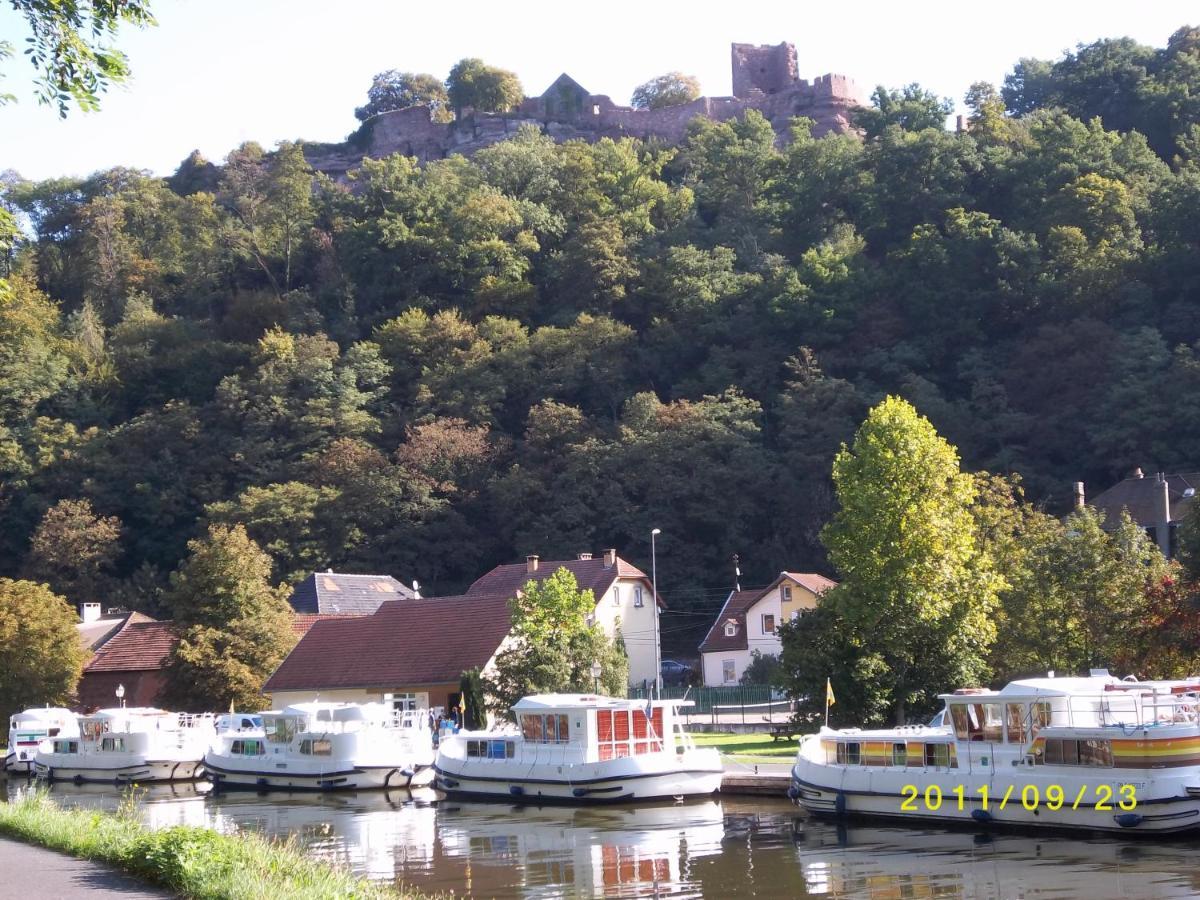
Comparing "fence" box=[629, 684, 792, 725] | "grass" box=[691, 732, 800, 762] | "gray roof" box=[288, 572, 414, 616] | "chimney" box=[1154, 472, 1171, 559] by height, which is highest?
"chimney" box=[1154, 472, 1171, 559]

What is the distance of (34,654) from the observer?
6122 cm

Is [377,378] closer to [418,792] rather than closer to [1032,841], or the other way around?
[418,792]

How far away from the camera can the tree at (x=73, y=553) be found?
85.1 m

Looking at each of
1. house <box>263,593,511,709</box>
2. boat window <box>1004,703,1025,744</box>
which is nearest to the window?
boat window <box>1004,703,1025,744</box>

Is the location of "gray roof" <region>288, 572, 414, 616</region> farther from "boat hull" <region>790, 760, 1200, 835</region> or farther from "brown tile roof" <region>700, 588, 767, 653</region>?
"boat hull" <region>790, 760, 1200, 835</region>

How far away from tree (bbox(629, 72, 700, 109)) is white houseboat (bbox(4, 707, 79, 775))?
109 metres

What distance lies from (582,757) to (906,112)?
8574 centimetres

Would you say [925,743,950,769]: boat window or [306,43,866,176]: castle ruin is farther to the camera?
[306,43,866,176]: castle ruin

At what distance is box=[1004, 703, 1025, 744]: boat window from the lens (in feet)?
98.4

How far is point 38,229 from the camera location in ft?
449

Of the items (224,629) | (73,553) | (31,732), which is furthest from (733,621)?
(73,553)

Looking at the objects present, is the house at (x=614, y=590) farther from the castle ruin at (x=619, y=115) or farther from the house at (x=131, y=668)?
the castle ruin at (x=619, y=115)

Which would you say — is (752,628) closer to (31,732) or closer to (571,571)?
(571,571)

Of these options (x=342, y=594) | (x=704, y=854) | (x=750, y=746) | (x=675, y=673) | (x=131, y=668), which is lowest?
(x=704, y=854)
